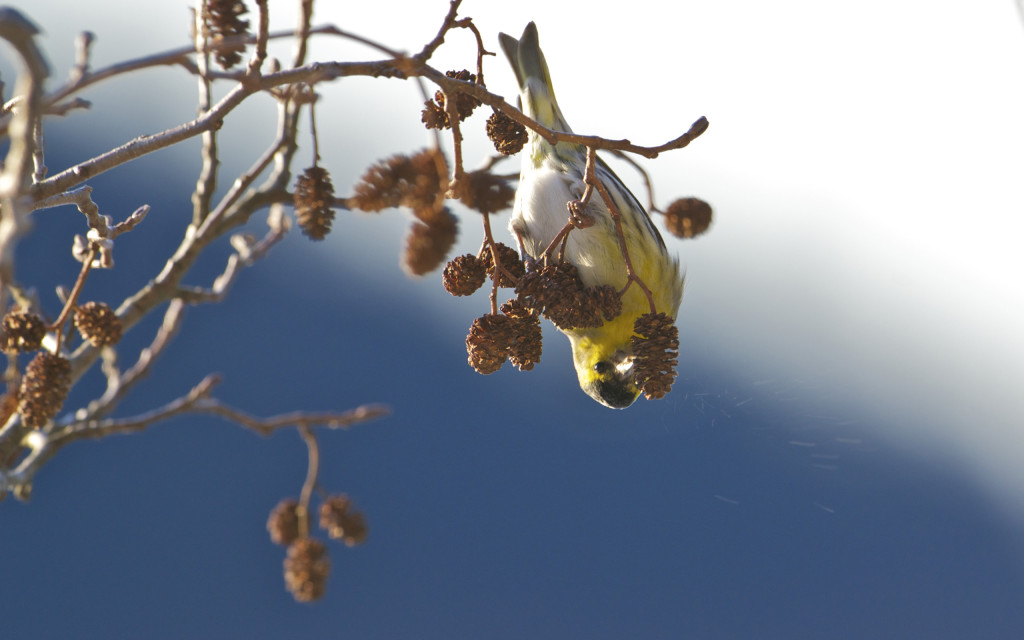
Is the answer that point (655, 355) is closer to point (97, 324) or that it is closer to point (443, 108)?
point (443, 108)

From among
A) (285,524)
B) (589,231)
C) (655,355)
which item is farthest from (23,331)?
(589,231)

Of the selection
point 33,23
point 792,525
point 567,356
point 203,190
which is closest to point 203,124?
point 33,23

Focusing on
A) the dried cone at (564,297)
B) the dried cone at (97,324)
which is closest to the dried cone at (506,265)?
the dried cone at (564,297)

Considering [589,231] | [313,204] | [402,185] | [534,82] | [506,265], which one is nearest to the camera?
[402,185]

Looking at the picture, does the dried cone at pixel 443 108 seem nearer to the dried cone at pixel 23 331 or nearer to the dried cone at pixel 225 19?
the dried cone at pixel 225 19

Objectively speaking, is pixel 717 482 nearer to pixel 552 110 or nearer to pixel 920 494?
pixel 920 494

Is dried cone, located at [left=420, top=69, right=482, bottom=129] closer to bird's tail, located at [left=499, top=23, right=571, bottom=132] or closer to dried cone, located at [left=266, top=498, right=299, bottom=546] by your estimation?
dried cone, located at [left=266, top=498, right=299, bottom=546]
